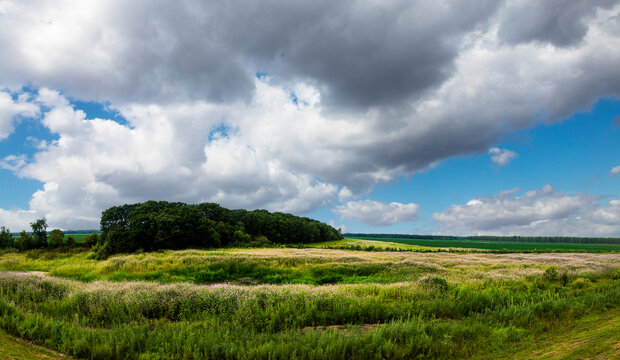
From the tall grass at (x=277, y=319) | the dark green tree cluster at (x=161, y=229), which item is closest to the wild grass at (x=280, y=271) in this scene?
the tall grass at (x=277, y=319)

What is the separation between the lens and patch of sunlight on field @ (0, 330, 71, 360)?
6.45 metres

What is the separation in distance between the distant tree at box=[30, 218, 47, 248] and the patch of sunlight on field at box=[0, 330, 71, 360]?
72.6 meters

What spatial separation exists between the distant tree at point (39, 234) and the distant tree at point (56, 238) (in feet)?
6.22

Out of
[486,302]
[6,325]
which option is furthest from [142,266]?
[486,302]

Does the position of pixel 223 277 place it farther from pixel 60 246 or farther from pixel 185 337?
pixel 60 246

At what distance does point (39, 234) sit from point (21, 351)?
2966 inches

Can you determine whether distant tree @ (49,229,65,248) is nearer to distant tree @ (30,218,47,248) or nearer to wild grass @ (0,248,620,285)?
distant tree @ (30,218,47,248)

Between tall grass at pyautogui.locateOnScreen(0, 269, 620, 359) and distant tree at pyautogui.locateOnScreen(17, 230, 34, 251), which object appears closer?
tall grass at pyautogui.locateOnScreen(0, 269, 620, 359)

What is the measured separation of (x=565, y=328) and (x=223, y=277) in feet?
72.6

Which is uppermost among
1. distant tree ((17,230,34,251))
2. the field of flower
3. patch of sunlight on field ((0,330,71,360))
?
patch of sunlight on field ((0,330,71,360))

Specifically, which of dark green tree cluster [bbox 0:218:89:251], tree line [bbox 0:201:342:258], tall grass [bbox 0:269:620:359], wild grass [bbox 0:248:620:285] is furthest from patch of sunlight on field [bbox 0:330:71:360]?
dark green tree cluster [bbox 0:218:89:251]

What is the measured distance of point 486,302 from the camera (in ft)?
45.0

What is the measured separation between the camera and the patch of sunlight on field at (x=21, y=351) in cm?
645

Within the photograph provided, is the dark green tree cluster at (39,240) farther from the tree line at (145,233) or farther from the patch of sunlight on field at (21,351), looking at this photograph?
the patch of sunlight on field at (21,351)
